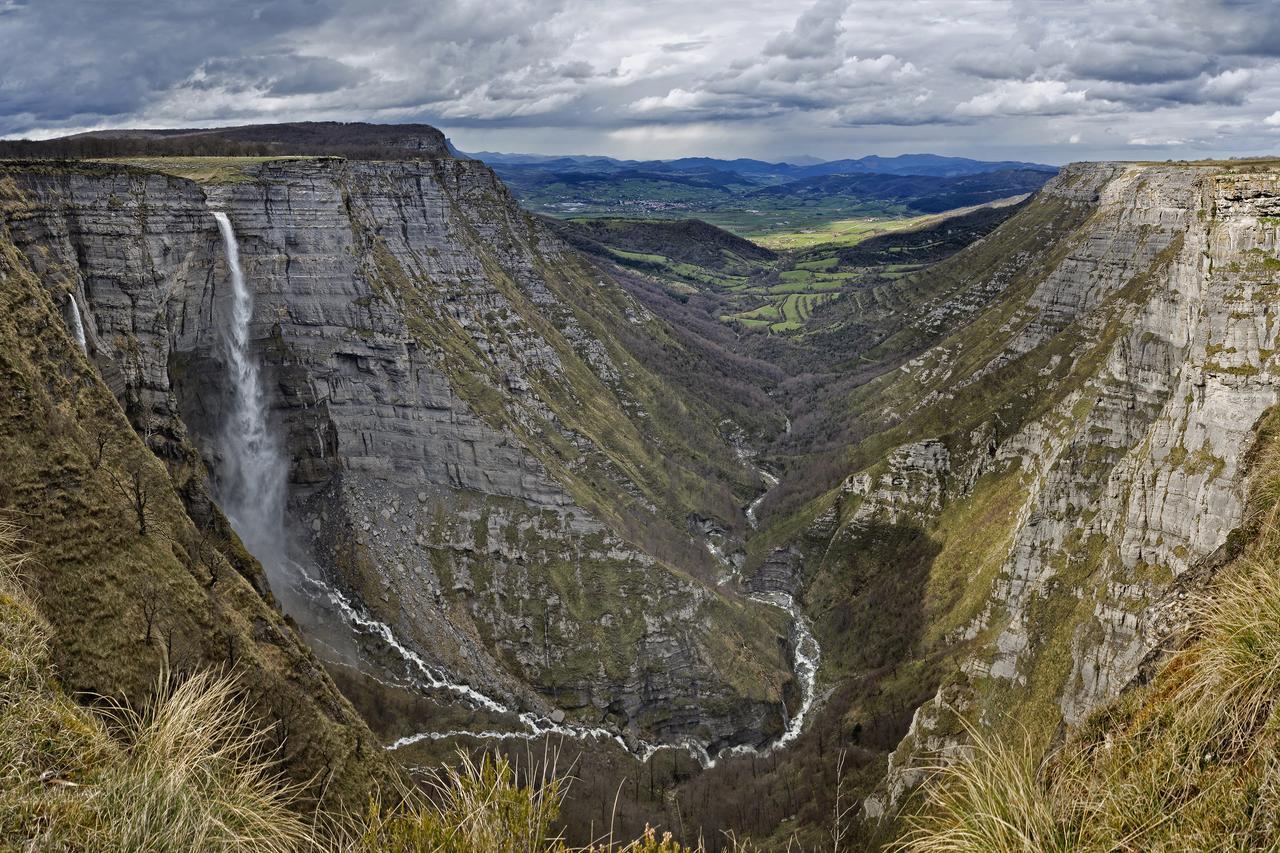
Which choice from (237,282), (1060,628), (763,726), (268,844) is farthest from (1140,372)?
(237,282)

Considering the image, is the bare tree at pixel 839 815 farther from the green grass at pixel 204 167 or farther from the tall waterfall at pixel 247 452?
the green grass at pixel 204 167

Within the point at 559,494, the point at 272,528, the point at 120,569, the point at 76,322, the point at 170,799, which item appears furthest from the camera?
the point at 559,494

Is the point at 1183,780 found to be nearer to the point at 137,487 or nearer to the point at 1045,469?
the point at 137,487

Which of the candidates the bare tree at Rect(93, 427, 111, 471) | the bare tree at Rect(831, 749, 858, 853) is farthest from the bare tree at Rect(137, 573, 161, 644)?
the bare tree at Rect(831, 749, 858, 853)

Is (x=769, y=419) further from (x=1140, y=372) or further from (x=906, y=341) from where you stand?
(x=1140, y=372)

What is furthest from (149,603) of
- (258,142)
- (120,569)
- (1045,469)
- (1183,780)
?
(258,142)

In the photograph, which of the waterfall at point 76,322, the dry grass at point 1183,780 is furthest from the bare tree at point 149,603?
the dry grass at point 1183,780

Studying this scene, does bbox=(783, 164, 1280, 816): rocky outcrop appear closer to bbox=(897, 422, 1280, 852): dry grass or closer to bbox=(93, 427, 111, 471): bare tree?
bbox=(897, 422, 1280, 852): dry grass
